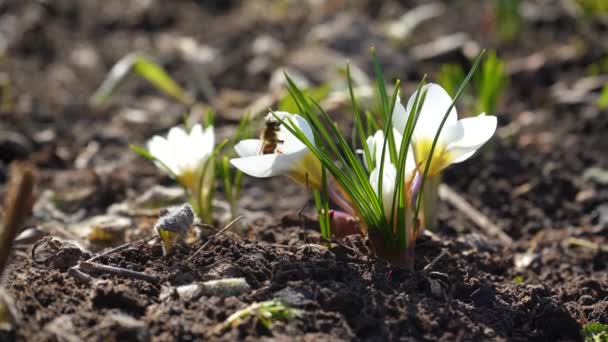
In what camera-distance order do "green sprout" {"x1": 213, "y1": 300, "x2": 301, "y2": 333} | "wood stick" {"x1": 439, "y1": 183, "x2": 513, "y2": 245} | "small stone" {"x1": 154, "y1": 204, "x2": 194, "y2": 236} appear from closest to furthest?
"green sprout" {"x1": 213, "y1": 300, "x2": 301, "y2": 333} → "small stone" {"x1": 154, "y1": 204, "x2": 194, "y2": 236} → "wood stick" {"x1": 439, "y1": 183, "x2": 513, "y2": 245}

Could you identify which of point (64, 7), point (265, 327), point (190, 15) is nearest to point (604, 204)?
point (265, 327)

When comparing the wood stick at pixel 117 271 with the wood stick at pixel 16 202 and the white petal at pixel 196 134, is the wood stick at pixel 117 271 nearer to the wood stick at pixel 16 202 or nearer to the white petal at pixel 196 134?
the wood stick at pixel 16 202

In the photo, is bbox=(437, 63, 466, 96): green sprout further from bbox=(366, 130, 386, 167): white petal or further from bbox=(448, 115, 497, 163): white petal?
bbox=(448, 115, 497, 163): white petal

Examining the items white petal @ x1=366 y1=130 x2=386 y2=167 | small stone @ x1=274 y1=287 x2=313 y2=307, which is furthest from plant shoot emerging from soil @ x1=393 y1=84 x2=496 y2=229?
small stone @ x1=274 y1=287 x2=313 y2=307

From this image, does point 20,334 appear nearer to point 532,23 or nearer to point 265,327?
point 265,327

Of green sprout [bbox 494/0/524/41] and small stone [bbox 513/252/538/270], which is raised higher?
green sprout [bbox 494/0/524/41]

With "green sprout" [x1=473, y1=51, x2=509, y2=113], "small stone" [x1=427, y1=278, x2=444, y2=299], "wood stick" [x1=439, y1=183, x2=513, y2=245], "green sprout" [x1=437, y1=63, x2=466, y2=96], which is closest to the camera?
"small stone" [x1=427, y1=278, x2=444, y2=299]
